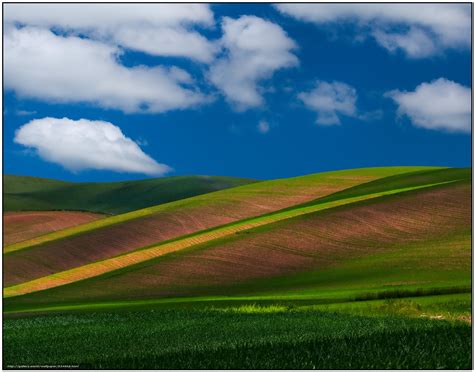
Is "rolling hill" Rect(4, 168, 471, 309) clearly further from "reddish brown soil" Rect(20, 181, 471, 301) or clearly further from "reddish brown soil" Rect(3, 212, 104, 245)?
"reddish brown soil" Rect(3, 212, 104, 245)

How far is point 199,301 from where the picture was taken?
28.8 metres

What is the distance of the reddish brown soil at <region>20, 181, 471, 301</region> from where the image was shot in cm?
3397

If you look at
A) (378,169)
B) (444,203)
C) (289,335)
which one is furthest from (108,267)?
(378,169)

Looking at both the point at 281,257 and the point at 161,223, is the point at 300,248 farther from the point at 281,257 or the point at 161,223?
the point at 161,223

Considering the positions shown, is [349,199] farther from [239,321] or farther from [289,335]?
[289,335]

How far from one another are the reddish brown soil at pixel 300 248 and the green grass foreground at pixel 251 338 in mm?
7889

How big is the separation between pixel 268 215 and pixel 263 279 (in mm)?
21319

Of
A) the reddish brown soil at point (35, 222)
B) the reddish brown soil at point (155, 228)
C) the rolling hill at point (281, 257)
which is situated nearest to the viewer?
the rolling hill at point (281, 257)

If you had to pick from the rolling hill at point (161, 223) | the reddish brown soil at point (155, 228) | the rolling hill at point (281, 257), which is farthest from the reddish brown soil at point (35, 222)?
the reddish brown soil at point (155, 228)

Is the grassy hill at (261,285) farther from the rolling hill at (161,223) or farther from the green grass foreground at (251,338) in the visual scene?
the rolling hill at (161,223)

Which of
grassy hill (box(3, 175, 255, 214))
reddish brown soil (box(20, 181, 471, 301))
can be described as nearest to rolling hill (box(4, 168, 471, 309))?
reddish brown soil (box(20, 181, 471, 301))

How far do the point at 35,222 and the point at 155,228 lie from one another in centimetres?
2234

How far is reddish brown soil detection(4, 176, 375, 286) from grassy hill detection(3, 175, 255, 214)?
51030mm

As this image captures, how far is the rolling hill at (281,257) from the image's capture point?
103 feet
